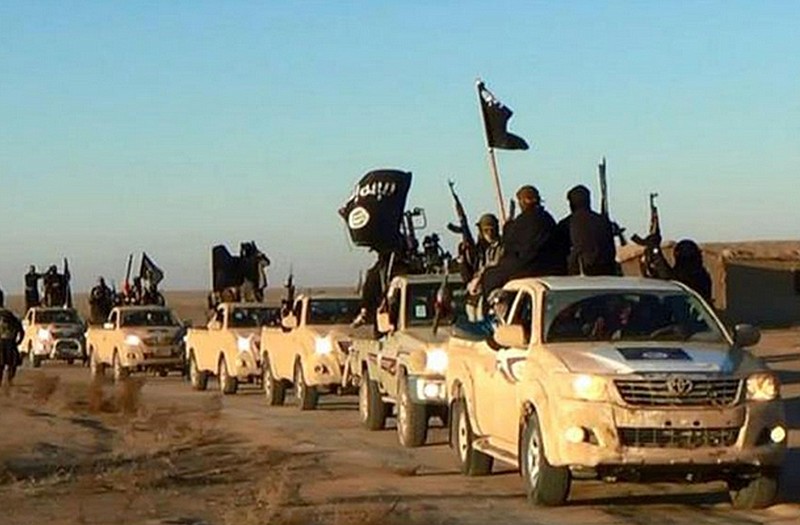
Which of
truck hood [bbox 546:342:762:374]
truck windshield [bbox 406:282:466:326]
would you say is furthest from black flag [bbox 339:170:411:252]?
truck hood [bbox 546:342:762:374]

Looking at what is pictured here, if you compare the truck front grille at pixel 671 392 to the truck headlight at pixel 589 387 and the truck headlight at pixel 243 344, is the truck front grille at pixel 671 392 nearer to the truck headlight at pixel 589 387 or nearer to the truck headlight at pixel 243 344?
the truck headlight at pixel 589 387

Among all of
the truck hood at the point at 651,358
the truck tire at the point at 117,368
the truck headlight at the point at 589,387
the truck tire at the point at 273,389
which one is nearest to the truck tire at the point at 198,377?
the truck tire at the point at 117,368

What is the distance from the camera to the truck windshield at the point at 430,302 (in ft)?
67.8

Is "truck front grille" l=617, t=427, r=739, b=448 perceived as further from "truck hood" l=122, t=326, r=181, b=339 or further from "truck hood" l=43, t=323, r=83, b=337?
"truck hood" l=43, t=323, r=83, b=337

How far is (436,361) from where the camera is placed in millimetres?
19266

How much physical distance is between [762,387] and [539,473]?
1778mm

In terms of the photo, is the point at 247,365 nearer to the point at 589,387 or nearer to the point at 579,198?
the point at 579,198

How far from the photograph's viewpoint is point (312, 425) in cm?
2372

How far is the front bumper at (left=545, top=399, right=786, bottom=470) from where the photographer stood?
13.0m

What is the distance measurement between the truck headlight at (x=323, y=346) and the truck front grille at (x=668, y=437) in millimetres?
13147

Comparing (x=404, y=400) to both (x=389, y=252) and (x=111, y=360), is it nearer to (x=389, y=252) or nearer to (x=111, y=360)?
(x=389, y=252)

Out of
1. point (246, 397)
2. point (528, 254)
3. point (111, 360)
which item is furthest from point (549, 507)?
point (111, 360)

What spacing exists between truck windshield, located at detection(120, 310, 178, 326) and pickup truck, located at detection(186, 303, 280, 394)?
14.1ft

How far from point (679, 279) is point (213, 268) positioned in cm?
2276
